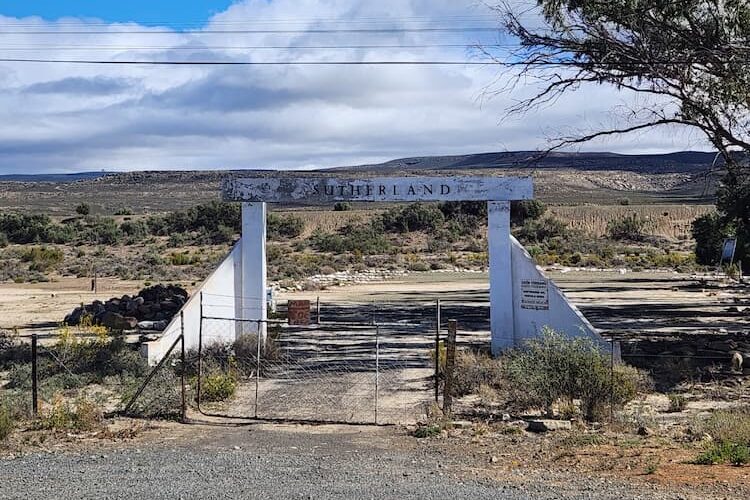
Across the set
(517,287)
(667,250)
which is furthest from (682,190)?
(517,287)

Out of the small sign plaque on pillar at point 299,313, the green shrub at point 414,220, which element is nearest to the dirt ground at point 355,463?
the small sign plaque on pillar at point 299,313

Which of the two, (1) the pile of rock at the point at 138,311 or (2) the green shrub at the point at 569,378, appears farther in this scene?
(1) the pile of rock at the point at 138,311

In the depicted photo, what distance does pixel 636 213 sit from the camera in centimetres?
9588

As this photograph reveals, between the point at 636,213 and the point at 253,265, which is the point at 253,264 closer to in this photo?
the point at 253,265

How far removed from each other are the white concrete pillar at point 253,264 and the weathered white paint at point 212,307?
142 millimetres

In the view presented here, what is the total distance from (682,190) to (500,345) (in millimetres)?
101810

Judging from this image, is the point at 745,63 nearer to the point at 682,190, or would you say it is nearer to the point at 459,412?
the point at 459,412

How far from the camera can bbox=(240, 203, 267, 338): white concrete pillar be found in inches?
843

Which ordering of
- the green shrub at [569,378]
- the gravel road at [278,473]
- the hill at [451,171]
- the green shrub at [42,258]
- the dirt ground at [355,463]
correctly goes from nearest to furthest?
1. the gravel road at [278,473]
2. the dirt ground at [355,463]
3. the green shrub at [569,378]
4. the green shrub at [42,258]
5. the hill at [451,171]

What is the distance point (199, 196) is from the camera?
122 meters

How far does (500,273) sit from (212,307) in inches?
235

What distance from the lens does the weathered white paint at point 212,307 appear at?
62.6ft

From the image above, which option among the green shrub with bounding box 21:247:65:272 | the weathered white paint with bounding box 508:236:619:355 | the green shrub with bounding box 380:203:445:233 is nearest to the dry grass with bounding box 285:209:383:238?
the green shrub with bounding box 380:203:445:233

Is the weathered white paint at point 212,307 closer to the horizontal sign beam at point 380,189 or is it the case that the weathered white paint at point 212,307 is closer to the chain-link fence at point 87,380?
the chain-link fence at point 87,380
